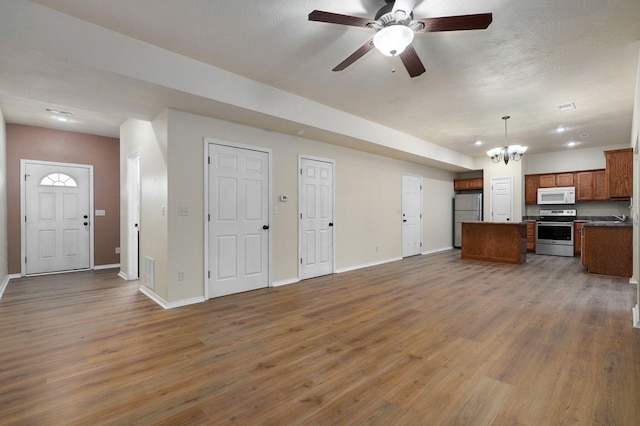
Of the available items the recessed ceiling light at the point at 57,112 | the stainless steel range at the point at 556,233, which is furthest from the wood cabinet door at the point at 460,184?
the recessed ceiling light at the point at 57,112

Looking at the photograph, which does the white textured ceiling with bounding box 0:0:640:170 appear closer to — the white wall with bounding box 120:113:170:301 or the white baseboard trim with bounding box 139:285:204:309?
the white wall with bounding box 120:113:170:301

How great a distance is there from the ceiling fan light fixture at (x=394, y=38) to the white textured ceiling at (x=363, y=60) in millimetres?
354

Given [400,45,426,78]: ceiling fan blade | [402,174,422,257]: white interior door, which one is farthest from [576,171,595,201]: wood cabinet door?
[400,45,426,78]: ceiling fan blade

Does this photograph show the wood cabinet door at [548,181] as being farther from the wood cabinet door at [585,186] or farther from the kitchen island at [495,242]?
the kitchen island at [495,242]

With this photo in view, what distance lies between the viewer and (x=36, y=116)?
509 centimetres

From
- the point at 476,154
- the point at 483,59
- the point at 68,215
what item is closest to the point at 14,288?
the point at 68,215

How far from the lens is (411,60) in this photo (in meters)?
2.63

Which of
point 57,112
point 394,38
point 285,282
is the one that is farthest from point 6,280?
point 394,38

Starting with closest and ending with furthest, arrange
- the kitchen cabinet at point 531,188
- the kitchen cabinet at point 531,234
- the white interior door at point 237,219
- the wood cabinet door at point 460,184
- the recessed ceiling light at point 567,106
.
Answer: the white interior door at point 237,219, the recessed ceiling light at point 567,106, the kitchen cabinet at point 531,234, the kitchen cabinet at point 531,188, the wood cabinet door at point 460,184

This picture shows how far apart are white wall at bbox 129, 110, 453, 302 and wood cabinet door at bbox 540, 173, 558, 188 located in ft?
12.1

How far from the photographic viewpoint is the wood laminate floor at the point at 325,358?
1.80 m

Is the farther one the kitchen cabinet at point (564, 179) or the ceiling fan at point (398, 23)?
the kitchen cabinet at point (564, 179)

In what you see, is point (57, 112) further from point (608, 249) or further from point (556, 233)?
point (556, 233)

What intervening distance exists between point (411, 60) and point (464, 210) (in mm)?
7713
